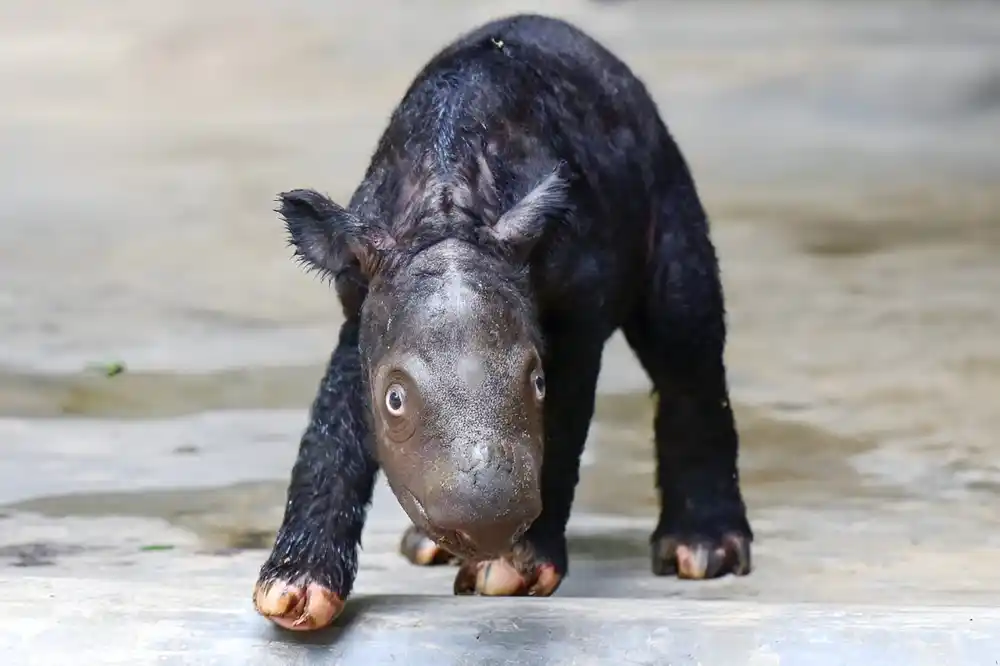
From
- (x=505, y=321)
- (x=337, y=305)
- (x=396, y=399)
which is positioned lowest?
(x=337, y=305)

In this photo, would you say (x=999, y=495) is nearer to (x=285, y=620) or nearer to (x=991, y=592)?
(x=991, y=592)

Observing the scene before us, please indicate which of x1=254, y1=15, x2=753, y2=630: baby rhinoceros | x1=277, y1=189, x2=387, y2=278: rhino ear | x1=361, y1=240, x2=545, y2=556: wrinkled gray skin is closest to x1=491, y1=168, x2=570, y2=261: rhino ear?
x1=254, y1=15, x2=753, y2=630: baby rhinoceros

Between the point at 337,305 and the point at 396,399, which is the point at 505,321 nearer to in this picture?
the point at 396,399

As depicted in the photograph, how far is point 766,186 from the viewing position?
38.5ft

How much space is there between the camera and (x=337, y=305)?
914 cm

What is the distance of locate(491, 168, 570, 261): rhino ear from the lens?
11.8 feet

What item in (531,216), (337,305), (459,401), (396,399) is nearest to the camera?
(459,401)

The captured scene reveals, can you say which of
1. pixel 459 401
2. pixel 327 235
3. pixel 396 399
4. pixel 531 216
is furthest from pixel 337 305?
pixel 459 401

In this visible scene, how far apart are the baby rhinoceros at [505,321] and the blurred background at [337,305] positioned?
50cm

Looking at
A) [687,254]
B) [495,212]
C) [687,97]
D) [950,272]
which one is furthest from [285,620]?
[687,97]

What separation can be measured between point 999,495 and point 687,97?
7.86 meters

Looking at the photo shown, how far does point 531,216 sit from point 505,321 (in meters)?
0.40

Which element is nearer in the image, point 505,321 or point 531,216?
point 505,321

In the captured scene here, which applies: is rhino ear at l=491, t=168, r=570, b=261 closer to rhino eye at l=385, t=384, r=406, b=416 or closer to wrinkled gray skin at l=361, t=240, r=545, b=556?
wrinkled gray skin at l=361, t=240, r=545, b=556
